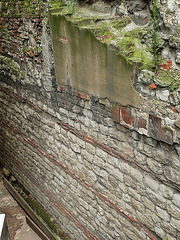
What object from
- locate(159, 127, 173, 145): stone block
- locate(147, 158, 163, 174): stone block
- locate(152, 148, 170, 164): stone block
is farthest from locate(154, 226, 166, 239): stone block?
locate(159, 127, 173, 145): stone block

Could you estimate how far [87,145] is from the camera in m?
3.50

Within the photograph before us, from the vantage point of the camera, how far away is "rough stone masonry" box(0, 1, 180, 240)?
2.41 meters

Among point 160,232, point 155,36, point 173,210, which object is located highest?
point 155,36

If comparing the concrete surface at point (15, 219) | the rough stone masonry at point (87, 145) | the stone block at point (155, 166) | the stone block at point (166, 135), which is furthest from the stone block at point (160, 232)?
the concrete surface at point (15, 219)

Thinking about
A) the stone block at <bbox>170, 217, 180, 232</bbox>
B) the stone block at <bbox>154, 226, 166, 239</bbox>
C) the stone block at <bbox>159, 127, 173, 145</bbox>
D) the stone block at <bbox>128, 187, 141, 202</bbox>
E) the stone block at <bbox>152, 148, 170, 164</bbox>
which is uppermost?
the stone block at <bbox>159, 127, 173, 145</bbox>

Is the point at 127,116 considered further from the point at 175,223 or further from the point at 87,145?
the point at 175,223

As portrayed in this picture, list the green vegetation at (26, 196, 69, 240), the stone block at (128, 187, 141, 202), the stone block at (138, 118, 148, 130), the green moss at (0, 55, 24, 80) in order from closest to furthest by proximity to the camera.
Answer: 1. the stone block at (138, 118, 148, 130)
2. the stone block at (128, 187, 141, 202)
3. the green moss at (0, 55, 24, 80)
4. the green vegetation at (26, 196, 69, 240)

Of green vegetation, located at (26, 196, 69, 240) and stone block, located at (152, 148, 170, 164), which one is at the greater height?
stone block, located at (152, 148, 170, 164)

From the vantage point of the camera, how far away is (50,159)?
4.62 metres

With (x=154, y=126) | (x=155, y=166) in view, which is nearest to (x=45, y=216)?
(x=155, y=166)

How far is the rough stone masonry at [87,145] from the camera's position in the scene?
2.41 metres

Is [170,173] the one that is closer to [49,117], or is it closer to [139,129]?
[139,129]

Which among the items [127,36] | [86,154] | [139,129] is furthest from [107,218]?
[127,36]

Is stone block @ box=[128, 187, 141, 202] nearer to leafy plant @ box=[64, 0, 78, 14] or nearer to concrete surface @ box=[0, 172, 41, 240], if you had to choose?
leafy plant @ box=[64, 0, 78, 14]
